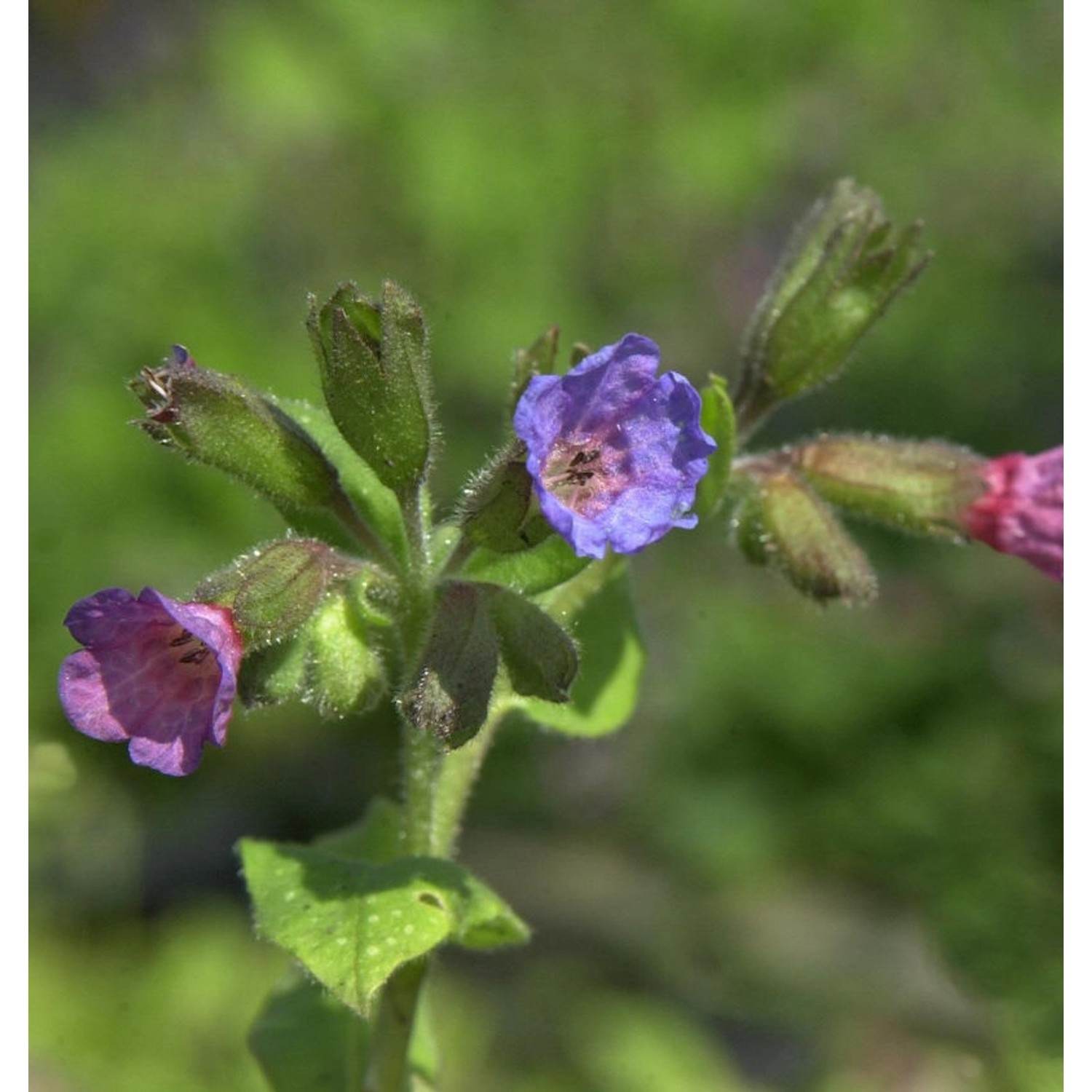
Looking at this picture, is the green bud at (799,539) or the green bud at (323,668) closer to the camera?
the green bud at (323,668)

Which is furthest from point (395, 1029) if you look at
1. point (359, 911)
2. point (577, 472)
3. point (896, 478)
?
point (896, 478)

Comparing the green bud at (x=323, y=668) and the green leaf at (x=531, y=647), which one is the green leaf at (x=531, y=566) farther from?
the green bud at (x=323, y=668)

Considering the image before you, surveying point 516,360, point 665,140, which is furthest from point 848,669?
point 516,360

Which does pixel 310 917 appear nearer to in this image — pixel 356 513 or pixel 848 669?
pixel 356 513

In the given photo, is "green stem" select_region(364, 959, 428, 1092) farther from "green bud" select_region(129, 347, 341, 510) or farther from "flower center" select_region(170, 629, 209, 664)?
"green bud" select_region(129, 347, 341, 510)

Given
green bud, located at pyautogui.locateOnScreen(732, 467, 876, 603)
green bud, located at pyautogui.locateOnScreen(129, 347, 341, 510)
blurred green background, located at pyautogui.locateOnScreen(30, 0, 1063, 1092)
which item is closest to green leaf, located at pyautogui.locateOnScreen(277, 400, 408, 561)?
green bud, located at pyautogui.locateOnScreen(129, 347, 341, 510)

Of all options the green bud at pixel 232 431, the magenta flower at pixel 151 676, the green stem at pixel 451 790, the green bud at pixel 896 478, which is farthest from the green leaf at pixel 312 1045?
the green bud at pixel 896 478
